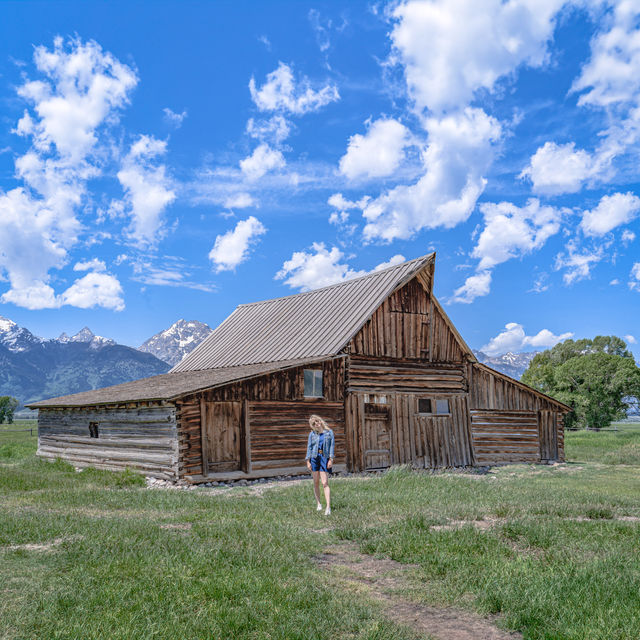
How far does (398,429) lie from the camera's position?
2578 cm

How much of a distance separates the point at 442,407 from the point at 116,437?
1396cm

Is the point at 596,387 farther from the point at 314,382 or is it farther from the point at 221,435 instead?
the point at 221,435

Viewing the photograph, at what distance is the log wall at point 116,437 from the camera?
20781 millimetres

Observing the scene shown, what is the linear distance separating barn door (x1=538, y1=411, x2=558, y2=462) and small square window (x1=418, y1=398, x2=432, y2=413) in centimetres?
753

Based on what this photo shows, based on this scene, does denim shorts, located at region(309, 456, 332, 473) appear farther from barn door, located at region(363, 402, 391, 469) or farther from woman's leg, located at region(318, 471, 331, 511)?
barn door, located at region(363, 402, 391, 469)

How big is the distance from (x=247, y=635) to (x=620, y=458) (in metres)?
28.0

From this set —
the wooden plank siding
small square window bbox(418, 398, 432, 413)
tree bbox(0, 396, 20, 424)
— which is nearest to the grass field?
small square window bbox(418, 398, 432, 413)

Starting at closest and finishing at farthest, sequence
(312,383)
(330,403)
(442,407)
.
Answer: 1. (312,383)
2. (330,403)
3. (442,407)

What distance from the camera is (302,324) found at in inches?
1124

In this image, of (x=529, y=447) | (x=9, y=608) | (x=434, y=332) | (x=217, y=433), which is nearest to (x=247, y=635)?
(x=9, y=608)

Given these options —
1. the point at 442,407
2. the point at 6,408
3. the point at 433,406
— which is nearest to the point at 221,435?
the point at 433,406

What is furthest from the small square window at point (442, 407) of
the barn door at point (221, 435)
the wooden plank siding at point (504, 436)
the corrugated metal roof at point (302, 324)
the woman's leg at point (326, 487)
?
the woman's leg at point (326, 487)

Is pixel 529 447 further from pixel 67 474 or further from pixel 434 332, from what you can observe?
pixel 67 474

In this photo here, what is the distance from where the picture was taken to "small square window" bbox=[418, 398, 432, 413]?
26.9 meters
